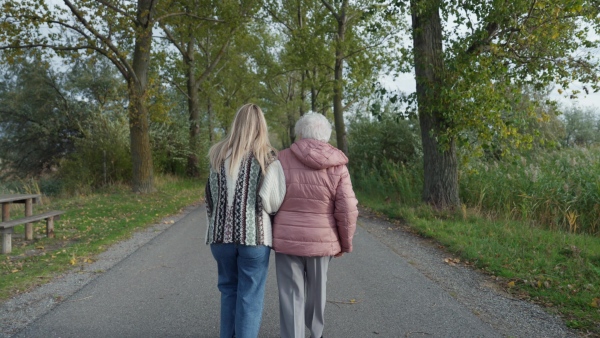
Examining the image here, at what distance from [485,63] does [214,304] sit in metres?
8.02

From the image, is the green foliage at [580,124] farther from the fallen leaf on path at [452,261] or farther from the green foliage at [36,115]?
the green foliage at [36,115]

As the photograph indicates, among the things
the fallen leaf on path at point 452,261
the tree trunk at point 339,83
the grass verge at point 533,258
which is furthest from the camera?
the tree trunk at point 339,83

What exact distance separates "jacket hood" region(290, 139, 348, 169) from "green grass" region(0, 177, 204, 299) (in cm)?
400

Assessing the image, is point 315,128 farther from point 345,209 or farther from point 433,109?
point 433,109

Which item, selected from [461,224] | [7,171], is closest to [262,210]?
[461,224]

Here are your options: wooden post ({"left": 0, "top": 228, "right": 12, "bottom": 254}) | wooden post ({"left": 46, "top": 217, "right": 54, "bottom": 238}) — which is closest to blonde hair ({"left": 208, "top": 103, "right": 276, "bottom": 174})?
wooden post ({"left": 0, "top": 228, "right": 12, "bottom": 254})

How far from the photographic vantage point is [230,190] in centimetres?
391

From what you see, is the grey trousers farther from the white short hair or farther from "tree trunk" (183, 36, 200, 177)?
"tree trunk" (183, 36, 200, 177)

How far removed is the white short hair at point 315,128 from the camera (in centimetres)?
419

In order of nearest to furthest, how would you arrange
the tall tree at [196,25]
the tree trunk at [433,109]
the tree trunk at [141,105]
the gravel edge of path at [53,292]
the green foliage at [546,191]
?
the gravel edge of path at [53,292]
the green foliage at [546,191]
the tree trunk at [433,109]
the tree trunk at [141,105]
the tall tree at [196,25]

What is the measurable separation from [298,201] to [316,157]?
14.7 inches

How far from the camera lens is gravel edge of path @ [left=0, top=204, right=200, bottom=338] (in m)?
4.99

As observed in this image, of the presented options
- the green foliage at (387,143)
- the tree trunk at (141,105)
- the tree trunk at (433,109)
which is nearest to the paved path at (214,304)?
the tree trunk at (433,109)

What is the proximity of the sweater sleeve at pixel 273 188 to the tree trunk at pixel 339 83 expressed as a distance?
21.2 meters
